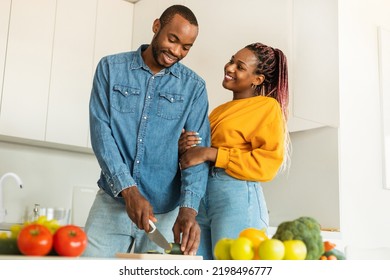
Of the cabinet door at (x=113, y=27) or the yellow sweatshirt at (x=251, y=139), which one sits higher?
the cabinet door at (x=113, y=27)

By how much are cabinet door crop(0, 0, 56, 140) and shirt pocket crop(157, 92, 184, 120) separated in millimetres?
1473

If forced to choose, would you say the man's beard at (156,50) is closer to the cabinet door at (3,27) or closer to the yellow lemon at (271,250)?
the yellow lemon at (271,250)

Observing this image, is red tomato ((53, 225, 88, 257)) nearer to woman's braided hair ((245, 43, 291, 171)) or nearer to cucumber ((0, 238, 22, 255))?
cucumber ((0, 238, 22, 255))

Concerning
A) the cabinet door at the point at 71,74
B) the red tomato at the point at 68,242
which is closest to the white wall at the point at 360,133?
the cabinet door at the point at 71,74

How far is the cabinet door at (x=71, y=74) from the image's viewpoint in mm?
2643

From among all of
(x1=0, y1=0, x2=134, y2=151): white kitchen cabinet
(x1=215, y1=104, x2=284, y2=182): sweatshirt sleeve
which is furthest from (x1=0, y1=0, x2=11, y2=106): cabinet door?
(x1=215, y1=104, x2=284, y2=182): sweatshirt sleeve

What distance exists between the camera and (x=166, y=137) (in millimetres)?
1252

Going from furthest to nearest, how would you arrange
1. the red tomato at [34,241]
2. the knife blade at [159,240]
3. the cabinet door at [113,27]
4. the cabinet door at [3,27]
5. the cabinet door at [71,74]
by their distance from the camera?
the cabinet door at [113,27] → the cabinet door at [71,74] → the cabinet door at [3,27] → the knife blade at [159,240] → the red tomato at [34,241]

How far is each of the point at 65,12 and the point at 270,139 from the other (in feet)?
6.15

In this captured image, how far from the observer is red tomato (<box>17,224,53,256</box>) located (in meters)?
0.59

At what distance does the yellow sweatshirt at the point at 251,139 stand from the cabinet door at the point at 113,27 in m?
1.68

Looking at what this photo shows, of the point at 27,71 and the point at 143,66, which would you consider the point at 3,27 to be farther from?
the point at 143,66
